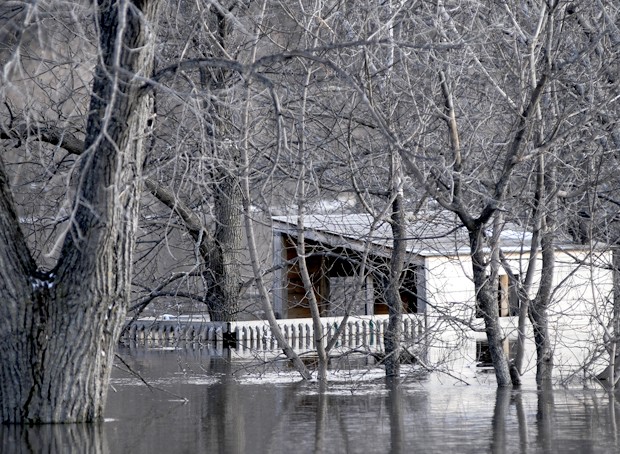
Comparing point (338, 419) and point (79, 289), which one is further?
point (338, 419)

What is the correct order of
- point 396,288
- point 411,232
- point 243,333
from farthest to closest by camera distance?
point 243,333 → point 411,232 → point 396,288

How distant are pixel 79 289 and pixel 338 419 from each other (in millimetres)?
2867

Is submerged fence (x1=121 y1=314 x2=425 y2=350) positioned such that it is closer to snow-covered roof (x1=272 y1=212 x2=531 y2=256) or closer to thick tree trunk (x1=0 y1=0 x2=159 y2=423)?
snow-covered roof (x1=272 y1=212 x2=531 y2=256)

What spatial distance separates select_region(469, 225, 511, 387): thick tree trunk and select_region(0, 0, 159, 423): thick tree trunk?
458 centimetres

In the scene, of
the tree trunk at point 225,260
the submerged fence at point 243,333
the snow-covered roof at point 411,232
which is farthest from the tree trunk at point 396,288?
the submerged fence at point 243,333

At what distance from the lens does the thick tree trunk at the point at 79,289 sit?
8953 mm

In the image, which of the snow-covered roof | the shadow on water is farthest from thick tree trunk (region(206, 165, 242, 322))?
the shadow on water

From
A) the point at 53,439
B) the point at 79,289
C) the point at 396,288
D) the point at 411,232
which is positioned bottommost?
the point at 53,439

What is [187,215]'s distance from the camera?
1708 centimetres

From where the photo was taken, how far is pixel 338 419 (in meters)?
10.2

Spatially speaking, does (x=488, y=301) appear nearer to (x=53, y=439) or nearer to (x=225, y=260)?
(x=53, y=439)

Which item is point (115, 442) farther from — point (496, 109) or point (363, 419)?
point (496, 109)

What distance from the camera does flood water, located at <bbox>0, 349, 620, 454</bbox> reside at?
28.4ft

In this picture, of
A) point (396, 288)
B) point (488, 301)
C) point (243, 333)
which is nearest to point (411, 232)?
point (396, 288)
